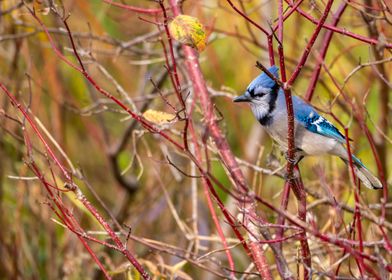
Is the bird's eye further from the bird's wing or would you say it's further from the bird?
the bird's wing

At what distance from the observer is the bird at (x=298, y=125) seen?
3559mm

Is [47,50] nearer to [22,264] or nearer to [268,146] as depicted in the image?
[22,264]

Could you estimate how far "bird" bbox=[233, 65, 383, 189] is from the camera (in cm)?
356

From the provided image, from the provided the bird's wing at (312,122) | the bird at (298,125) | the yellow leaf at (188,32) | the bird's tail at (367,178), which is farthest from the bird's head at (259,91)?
the yellow leaf at (188,32)

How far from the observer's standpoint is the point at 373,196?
16.5ft

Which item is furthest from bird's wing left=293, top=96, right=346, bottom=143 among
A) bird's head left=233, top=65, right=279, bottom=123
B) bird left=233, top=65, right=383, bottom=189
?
bird's head left=233, top=65, right=279, bottom=123

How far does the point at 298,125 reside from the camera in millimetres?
3873

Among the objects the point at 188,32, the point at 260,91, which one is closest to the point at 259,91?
the point at 260,91

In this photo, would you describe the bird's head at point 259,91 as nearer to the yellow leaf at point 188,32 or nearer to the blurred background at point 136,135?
the blurred background at point 136,135

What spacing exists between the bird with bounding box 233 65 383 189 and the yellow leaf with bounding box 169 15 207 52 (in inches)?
35.6

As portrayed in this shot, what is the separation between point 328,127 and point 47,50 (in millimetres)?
2431

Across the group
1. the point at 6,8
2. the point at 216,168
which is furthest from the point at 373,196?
the point at 6,8

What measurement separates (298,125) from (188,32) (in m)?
1.45

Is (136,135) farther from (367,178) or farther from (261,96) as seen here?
(367,178)
